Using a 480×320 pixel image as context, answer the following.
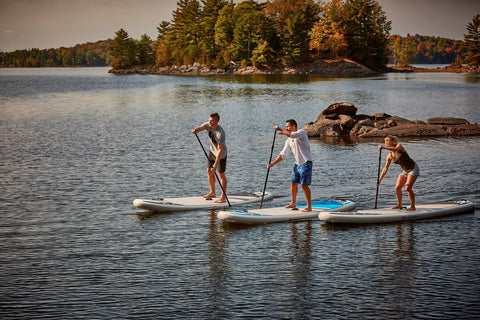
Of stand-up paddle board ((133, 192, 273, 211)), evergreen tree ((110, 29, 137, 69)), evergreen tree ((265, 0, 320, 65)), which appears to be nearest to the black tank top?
stand-up paddle board ((133, 192, 273, 211))

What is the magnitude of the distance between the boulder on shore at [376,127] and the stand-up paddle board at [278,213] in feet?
58.4

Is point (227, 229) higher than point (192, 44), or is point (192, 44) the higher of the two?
point (192, 44)

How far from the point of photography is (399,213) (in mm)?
14922

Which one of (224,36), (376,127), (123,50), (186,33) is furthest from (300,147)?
(123,50)

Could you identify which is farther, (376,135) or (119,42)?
(119,42)

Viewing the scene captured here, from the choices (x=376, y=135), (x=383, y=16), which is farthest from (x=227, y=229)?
(x=383, y=16)

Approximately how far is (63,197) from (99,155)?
890cm

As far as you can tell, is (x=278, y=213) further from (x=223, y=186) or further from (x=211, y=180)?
(x=211, y=180)

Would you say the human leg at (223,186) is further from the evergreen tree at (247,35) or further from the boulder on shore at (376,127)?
the evergreen tree at (247,35)

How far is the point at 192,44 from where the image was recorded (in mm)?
170875

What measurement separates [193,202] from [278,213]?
8.91ft

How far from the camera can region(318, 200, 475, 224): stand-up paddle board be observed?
1436 cm

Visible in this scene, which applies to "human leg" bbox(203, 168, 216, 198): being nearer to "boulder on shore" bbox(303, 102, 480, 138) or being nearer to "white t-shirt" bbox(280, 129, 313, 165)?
"white t-shirt" bbox(280, 129, 313, 165)

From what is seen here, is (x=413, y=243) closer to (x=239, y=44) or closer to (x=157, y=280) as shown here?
(x=157, y=280)
